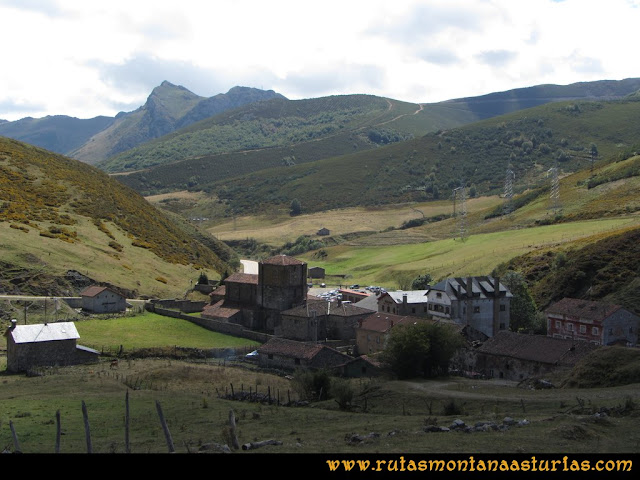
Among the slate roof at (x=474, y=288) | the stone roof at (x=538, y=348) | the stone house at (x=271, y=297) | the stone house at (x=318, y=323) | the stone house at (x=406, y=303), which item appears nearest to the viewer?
the stone roof at (x=538, y=348)

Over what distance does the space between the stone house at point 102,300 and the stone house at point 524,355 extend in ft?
108

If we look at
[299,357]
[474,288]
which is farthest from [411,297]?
[299,357]

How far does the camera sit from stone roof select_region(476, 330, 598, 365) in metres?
47.6

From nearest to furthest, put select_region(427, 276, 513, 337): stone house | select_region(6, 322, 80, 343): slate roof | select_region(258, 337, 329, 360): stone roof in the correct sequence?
select_region(6, 322, 80, 343): slate roof < select_region(258, 337, 329, 360): stone roof < select_region(427, 276, 513, 337): stone house

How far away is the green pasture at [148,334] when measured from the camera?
56.0m

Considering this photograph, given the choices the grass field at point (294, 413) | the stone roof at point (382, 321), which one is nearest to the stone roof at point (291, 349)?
the grass field at point (294, 413)

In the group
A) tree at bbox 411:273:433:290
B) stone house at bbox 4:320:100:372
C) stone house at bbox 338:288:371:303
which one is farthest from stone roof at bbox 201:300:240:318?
tree at bbox 411:273:433:290

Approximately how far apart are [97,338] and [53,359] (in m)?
5.92

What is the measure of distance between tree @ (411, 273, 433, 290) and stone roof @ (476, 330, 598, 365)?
31392 millimetres

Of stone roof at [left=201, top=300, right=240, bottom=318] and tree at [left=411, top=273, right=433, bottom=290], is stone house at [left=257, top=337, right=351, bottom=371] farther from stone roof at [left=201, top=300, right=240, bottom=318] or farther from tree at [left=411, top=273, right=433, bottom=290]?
tree at [left=411, top=273, right=433, bottom=290]

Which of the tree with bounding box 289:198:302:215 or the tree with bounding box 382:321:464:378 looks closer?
the tree with bounding box 382:321:464:378

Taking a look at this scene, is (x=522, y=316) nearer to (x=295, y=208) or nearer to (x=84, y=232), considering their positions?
(x=84, y=232)

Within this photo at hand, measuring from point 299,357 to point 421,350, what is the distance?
905 centimetres

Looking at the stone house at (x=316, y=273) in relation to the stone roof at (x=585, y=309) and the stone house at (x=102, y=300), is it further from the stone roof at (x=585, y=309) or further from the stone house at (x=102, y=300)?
the stone roof at (x=585, y=309)
